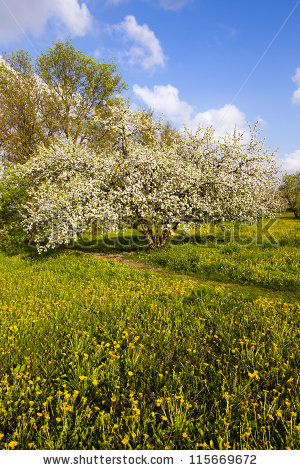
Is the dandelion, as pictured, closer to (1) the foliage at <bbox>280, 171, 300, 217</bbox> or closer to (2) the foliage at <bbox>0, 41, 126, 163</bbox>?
(2) the foliage at <bbox>0, 41, 126, 163</bbox>

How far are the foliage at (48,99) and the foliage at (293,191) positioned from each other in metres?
36.7

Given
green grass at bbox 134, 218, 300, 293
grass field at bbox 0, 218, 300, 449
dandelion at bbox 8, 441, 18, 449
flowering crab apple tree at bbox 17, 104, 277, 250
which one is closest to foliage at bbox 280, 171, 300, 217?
flowering crab apple tree at bbox 17, 104, 277, 250

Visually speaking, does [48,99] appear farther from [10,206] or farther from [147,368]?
[147,368]

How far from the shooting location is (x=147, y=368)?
4812 millimetres

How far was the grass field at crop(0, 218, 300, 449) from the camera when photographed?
340 centimetres

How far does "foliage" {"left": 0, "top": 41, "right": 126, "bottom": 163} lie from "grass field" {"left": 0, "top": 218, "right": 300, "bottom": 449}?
22235 mm

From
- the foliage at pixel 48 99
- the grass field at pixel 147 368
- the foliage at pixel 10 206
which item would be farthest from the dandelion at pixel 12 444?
the foliage at pixel 48 99

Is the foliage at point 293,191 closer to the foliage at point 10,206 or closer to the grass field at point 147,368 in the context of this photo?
the grass field at point 147,368

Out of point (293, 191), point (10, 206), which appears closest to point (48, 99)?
point (10, 206)

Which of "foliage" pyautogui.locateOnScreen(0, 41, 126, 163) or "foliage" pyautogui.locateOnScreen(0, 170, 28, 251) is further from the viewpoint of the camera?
"foliage" pyautogui.locateOnScreen(0, 41, 126, 163)

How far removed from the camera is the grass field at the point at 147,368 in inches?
134

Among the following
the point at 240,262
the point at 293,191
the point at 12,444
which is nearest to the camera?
the point at 12,444

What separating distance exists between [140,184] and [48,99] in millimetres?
17924
